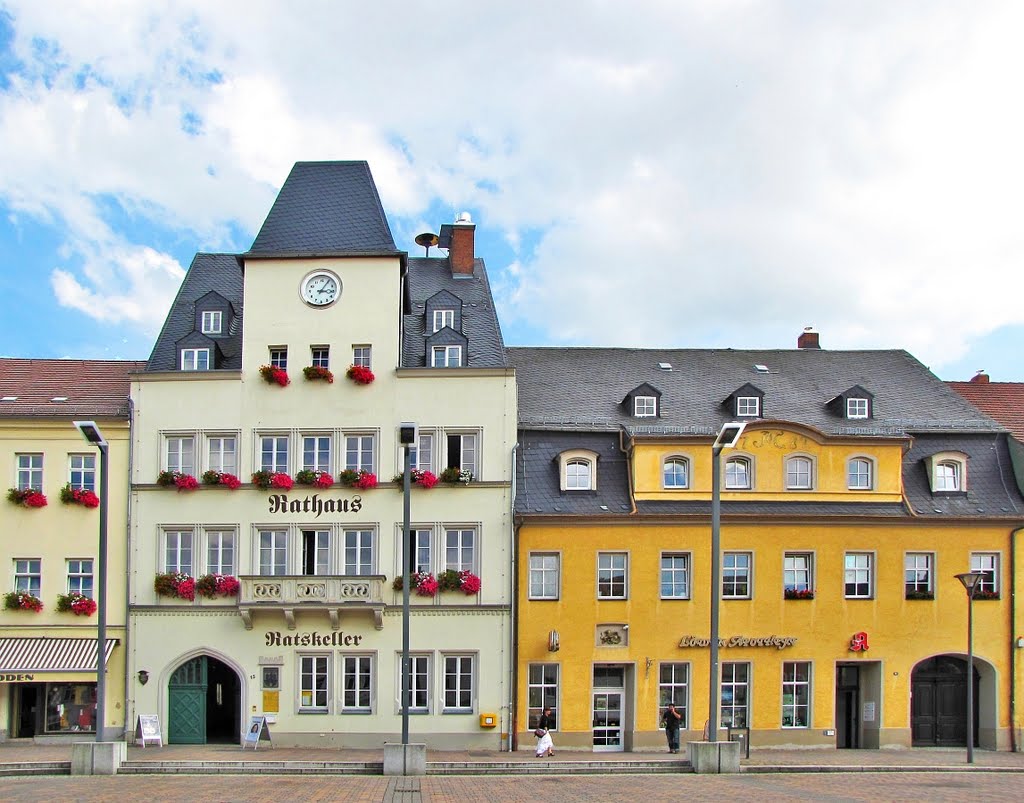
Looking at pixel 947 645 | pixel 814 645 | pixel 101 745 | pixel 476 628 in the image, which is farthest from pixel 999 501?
pixel 101 745

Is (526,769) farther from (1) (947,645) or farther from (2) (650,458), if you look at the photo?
(1) (947,645)

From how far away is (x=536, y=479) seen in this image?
36.4 meters

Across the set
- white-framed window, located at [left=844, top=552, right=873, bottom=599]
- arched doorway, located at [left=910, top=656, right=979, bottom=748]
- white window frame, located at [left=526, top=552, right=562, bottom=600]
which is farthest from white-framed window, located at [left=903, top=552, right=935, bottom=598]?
white window frame, located at [left=526, top=552, right=562, bottom=600]

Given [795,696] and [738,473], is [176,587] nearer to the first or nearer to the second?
[738,473]

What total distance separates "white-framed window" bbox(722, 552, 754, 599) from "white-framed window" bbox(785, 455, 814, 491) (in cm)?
268

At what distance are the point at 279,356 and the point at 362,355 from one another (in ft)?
8.74

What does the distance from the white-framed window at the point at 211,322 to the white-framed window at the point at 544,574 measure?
12.7 meters

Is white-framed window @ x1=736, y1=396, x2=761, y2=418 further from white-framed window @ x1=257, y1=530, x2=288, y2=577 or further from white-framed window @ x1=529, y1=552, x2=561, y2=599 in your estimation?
white-framed window @ x1=257, y1=530, x2=288, y2=577

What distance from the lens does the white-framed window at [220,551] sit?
35.8m

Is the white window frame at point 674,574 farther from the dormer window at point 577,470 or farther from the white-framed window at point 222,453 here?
the white-framed window at point 222,453

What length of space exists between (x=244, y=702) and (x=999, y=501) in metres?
24.6

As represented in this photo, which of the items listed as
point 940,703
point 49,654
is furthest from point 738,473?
point 49,654

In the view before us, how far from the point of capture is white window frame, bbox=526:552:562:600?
35625 mm

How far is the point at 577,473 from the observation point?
36.5 m
